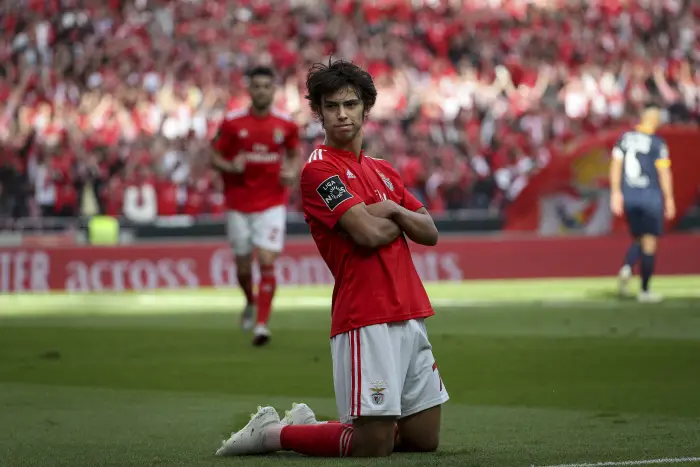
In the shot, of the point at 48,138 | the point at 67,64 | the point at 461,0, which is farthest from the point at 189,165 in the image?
the point at 461,0

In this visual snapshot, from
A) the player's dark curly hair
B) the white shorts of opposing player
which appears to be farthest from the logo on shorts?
the player's dark curly hair

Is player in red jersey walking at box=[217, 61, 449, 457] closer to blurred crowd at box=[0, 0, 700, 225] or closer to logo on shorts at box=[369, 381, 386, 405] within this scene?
logo on shorts at box=[369, 381, 386, 405]

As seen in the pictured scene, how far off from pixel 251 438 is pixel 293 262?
1590 centimetres

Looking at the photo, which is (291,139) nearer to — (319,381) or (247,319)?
(247,319)

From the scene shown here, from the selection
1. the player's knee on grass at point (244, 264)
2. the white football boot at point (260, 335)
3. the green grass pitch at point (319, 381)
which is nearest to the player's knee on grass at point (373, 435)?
the green grass pitch at point (319, 381)

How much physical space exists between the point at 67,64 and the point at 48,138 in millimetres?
3429

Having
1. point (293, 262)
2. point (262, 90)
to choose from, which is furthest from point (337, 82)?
point (293, 262)

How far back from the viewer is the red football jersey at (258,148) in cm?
1262

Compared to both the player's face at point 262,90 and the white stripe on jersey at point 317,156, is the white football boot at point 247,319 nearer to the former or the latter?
the player's face at point 262,90

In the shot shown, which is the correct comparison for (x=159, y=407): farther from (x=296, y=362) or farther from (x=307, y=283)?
(x=307, y=283)

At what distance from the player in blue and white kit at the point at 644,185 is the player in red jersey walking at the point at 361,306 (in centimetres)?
1105

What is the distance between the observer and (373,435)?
5.65 meters

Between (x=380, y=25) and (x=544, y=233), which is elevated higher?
(x=380, y=25)

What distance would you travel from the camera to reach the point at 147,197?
23.1m
